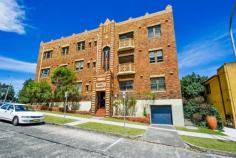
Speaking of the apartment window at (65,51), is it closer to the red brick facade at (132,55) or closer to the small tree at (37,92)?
the red brick facade at (132,55)

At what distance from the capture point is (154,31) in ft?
67.9

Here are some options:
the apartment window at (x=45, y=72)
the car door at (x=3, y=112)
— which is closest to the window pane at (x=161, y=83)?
the car door at (x=3, y=112)

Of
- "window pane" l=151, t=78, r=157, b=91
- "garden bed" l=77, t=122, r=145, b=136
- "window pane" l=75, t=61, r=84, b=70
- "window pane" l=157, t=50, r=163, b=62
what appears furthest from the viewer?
"window pane" l=75, t=61, r=84, b=70

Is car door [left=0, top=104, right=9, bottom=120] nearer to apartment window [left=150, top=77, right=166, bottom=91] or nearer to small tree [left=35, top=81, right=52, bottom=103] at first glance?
small tree [left=35, top=81, right=52, bottom=103]

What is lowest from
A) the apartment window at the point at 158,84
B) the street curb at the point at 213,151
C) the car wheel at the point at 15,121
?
the street curb at the point at 213,151

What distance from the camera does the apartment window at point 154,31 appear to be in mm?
20438

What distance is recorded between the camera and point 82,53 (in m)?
25.3

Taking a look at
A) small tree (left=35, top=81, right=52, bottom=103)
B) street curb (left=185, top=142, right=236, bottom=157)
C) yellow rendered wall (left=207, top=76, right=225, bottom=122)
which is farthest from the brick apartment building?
street curb (left=185, top=142, right=236, bottom=157)

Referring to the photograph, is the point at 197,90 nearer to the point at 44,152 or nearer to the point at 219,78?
the point at 219,78

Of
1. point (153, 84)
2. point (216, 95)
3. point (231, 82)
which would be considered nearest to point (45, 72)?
point (153, 84)

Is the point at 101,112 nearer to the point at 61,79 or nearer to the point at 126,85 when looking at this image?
the point at 126,85

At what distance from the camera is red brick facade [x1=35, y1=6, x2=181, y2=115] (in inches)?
737

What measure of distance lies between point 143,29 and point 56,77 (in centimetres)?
1582

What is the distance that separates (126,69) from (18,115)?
13708mm
